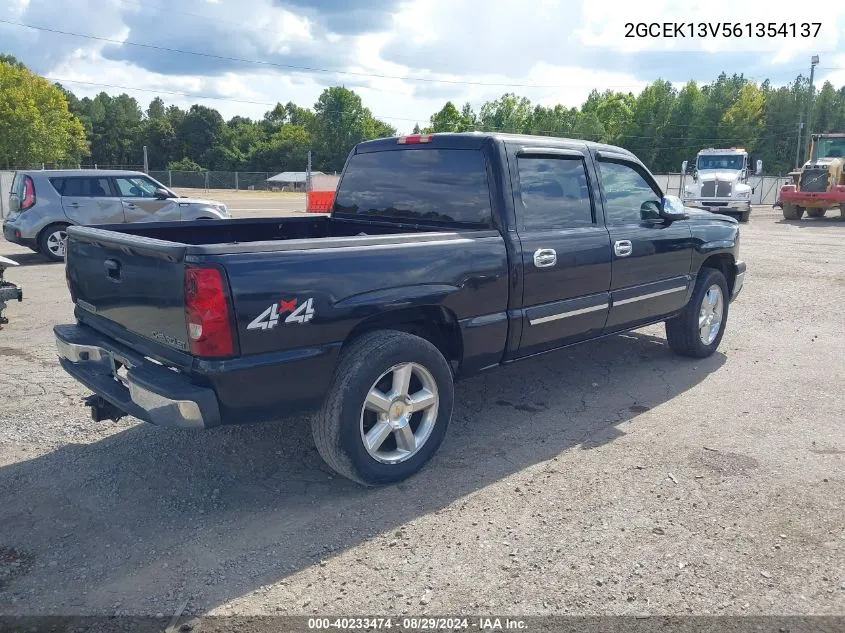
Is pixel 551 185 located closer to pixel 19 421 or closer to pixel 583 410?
pixel 583 410

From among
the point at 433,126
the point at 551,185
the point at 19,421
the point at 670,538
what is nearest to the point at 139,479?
the point at 19,421

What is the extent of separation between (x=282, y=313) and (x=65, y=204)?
394 inches

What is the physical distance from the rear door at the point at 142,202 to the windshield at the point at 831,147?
972 inches

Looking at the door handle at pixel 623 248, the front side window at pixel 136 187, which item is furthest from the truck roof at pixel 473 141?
the front side window at pixel 136 187

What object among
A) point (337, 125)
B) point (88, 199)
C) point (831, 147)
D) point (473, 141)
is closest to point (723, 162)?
point (831, 147)

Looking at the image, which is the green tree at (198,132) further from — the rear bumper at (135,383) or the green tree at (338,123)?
the rear bumper at (135,383)

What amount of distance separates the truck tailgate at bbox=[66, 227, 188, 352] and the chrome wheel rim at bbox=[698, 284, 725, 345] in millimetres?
4736

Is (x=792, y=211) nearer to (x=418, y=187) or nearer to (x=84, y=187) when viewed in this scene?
(x=84, y=187)

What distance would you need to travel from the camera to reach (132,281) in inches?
137

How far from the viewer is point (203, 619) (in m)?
2.71

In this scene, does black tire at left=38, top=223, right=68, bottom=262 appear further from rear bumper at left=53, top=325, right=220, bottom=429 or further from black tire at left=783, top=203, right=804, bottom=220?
black tire at left=783, top=203, right=804, bottom=220

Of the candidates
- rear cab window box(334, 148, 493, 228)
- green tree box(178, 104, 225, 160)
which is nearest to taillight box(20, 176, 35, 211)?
rear cab window box(334, 148, 493, 228)

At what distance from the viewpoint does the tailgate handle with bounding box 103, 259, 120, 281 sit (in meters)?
3.59

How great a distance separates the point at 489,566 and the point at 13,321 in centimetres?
635
